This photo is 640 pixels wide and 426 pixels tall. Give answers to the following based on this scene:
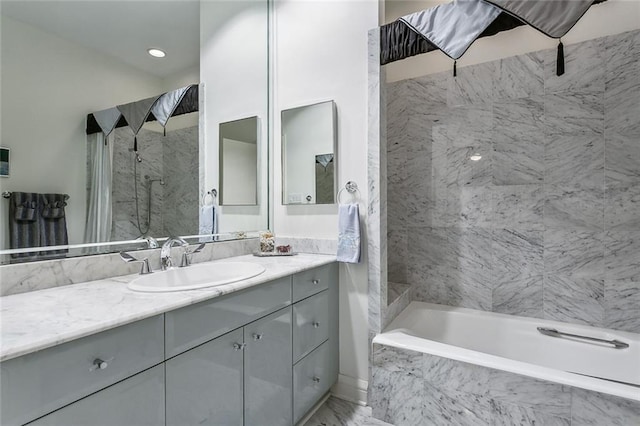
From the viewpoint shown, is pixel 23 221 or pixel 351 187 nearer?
pixel 23 221

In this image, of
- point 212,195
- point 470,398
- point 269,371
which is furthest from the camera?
point 212,195

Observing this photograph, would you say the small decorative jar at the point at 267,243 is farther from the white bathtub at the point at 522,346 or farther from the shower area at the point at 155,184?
the white bathtub at the point at 522,346

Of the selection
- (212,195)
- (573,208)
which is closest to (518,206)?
(573,208)

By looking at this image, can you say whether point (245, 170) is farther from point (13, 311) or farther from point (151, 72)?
point (13, 311)

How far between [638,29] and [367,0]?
1722 mm

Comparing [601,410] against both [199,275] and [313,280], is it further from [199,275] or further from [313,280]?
[199,275]

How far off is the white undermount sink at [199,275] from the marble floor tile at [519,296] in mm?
1867

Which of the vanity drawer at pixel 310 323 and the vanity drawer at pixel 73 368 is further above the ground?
the vanity drawer at pixel 73 368

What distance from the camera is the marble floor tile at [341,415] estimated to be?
1833 millimetres

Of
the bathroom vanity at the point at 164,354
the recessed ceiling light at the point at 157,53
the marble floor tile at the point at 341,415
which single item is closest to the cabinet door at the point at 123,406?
the bathroom vanity at the point at 164,354

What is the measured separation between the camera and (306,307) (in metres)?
1.76

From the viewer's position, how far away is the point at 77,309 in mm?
956

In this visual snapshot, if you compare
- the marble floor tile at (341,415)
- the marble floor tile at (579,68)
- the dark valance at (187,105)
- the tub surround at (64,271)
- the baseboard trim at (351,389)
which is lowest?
the marble floor tile at (341,415)

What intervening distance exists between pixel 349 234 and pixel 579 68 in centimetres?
195
